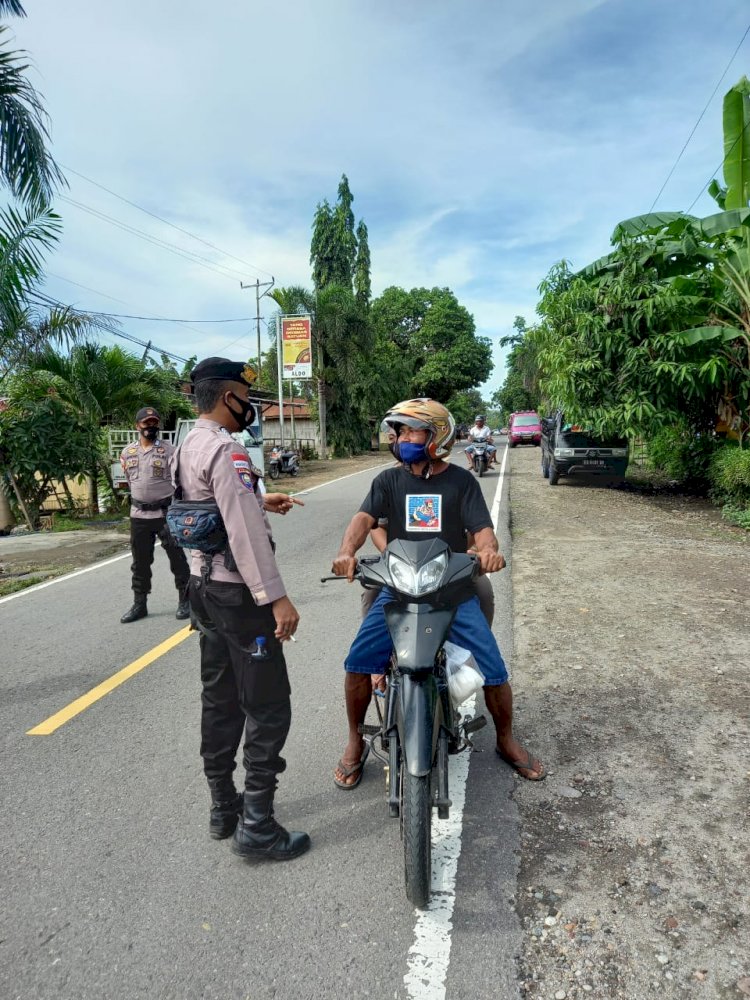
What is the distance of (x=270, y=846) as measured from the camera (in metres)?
2.63

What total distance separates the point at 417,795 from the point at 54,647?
4.20 m

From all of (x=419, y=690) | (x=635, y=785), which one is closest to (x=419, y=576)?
(x=419, y=690)

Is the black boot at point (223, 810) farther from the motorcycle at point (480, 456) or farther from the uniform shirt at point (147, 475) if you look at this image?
the motorcycle at point (480, 456)

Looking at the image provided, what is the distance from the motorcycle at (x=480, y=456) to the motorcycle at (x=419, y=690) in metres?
15.9

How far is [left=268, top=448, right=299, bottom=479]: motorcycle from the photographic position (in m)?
22.9

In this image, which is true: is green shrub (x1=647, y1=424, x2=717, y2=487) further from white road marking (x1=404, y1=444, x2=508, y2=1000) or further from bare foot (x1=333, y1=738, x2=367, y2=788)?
white road marking (x1=404, y1=444, x2=508, y2=1000)

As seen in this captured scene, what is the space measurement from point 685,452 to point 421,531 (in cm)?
1236

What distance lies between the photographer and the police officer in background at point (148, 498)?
596 cm

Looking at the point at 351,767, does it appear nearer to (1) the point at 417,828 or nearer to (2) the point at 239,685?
(2) the point at 239,685

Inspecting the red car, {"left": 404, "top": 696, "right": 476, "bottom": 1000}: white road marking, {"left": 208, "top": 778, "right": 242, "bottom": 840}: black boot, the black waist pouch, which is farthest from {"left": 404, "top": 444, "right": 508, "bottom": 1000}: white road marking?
the red car

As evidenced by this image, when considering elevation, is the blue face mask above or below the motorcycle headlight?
above

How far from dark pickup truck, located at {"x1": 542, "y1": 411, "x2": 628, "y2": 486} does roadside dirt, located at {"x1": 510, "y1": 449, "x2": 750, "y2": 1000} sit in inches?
320

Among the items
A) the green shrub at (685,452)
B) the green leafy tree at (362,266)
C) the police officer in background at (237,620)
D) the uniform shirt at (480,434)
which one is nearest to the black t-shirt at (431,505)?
the police officer in background at (237,620)

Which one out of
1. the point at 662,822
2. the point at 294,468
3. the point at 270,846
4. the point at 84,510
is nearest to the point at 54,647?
the point at 270,846
